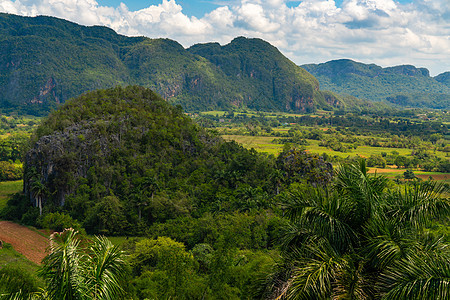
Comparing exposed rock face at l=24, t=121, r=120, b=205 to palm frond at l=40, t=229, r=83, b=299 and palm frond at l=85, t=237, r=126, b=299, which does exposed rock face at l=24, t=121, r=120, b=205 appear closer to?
palm frond at l=85, t=237, r=126, b=299

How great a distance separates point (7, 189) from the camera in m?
76.6

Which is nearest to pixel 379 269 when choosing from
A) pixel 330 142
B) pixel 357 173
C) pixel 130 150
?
pixel 357 173

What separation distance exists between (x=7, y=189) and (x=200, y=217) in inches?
2033

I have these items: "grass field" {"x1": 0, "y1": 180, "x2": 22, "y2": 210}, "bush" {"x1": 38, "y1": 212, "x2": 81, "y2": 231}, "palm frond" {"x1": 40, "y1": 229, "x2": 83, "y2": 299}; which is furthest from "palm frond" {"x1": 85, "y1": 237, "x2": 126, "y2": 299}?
"grass field" {"x1": 0, "y1": 180, "x2": 22, "y2": 210}

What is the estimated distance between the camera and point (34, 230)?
170 feet

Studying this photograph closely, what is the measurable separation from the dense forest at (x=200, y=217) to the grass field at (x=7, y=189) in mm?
8545

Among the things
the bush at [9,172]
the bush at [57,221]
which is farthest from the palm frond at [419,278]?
the bush at [9,172]

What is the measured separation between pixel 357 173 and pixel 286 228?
2.31m

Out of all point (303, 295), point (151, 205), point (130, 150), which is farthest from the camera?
point (130, 150)

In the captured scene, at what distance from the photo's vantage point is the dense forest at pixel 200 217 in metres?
7.28

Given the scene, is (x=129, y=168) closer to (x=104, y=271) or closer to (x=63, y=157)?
(x=63, y=157)

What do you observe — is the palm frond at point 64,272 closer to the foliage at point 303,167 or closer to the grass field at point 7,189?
the foliage at point 303,167

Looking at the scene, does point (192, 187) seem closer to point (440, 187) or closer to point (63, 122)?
point (63, 122)

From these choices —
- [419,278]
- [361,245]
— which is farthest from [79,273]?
[419,278]
